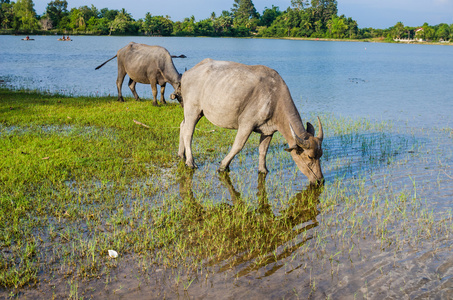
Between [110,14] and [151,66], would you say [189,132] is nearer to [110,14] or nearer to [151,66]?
[151,66]

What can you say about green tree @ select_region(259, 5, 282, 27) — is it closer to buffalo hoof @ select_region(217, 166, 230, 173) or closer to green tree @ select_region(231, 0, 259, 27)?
green tree @ select_region(231, 0, 259, 27)

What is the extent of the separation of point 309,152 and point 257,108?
3.66ft

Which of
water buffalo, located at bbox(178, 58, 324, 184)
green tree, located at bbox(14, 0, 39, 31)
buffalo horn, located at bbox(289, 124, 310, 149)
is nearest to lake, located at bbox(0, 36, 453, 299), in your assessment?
water buffalo, located at bbox(178, 58, 324, 184)

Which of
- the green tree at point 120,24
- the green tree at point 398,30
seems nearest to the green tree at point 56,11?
the green tree at point 120,24

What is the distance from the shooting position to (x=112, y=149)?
28.4 feet

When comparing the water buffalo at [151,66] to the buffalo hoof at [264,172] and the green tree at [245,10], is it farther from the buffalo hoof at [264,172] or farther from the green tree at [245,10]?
the green tree at [245,10]

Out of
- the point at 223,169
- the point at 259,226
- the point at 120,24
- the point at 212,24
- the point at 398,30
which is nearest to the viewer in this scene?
the point at 259,226

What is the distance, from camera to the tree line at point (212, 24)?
99000mm

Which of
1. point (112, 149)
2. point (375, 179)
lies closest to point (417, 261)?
point (375, 179)

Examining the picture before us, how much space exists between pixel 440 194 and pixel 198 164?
4265 millimetres

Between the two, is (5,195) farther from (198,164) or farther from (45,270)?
(198,164)

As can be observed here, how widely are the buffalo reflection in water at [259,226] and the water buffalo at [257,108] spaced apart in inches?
26.9

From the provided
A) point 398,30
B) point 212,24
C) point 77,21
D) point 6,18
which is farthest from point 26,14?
point 398,30

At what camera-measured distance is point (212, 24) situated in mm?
118812
